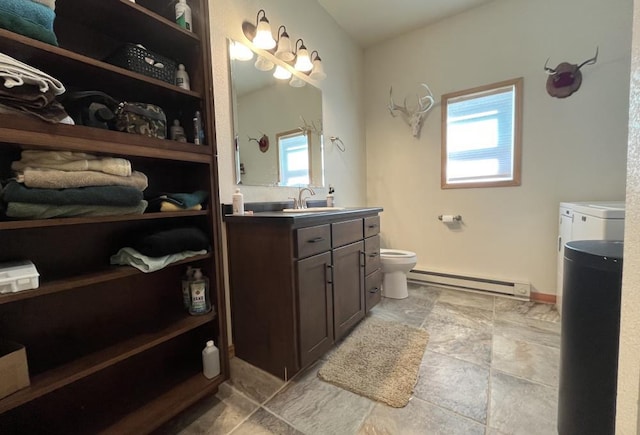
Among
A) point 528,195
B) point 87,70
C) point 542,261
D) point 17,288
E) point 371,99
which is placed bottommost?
point 542,261

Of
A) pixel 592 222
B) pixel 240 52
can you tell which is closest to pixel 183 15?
pixel 240 52

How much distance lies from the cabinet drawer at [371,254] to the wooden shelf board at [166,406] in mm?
1138

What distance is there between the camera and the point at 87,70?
0.98 metres

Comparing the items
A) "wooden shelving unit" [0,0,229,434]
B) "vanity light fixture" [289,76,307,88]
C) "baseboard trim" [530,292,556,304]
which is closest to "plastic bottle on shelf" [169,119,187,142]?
"wooden shelving unit" [0,0,229,434]

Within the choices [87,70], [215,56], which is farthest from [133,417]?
[215,56]

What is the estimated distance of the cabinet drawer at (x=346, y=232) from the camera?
1.60 m

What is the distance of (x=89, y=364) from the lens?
94cm

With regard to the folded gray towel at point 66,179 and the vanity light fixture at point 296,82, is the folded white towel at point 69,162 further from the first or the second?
the vanity light fixture at point 296,82

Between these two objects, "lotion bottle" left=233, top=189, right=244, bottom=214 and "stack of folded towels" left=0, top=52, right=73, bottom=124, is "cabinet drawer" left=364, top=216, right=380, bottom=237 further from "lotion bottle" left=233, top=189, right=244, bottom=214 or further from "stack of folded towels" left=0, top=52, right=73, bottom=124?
"stack of folded towels" left=0, top=52, right=73, bottom=124

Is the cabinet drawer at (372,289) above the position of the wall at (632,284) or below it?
below

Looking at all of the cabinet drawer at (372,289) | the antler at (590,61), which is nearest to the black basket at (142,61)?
the cabinet drawer at (372,289)

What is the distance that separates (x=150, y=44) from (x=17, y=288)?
112 cm

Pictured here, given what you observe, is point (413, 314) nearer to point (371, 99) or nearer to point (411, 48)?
point (371, 99)

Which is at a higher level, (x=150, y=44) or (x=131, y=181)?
(x=150, y=44)
